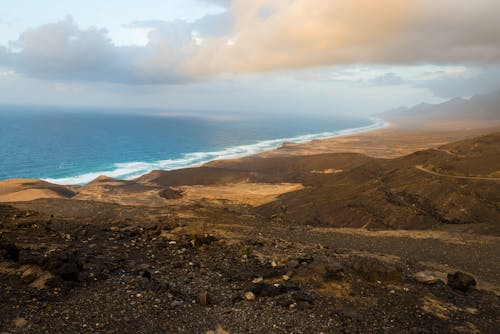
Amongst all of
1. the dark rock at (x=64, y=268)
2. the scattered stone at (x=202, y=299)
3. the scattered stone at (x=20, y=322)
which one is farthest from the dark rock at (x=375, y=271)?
the scattered stone at (x=20, y=322)

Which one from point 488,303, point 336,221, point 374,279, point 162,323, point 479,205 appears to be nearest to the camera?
point 162,323

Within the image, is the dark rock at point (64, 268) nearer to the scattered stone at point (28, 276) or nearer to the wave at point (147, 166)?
the scattered stone at point (28, 276)

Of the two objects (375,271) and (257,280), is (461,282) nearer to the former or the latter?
(375,271)

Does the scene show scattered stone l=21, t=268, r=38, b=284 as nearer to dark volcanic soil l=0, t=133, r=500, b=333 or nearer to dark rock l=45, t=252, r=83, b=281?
dark volcanic soil l=0, t=133, r=500, b=333

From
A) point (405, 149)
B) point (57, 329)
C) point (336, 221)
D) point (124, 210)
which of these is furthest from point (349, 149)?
point (57, 329)

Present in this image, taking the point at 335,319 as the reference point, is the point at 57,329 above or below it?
above

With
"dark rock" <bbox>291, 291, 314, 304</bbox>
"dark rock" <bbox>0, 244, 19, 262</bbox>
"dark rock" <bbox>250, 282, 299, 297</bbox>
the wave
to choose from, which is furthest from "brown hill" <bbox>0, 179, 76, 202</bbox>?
"dark rock" <bbox>291, 291, 314, 304</bbox>

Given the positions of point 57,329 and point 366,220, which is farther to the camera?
point 366,220

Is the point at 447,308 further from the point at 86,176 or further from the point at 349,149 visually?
the point at 349,149

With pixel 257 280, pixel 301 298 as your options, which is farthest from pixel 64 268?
pixel 301 298
